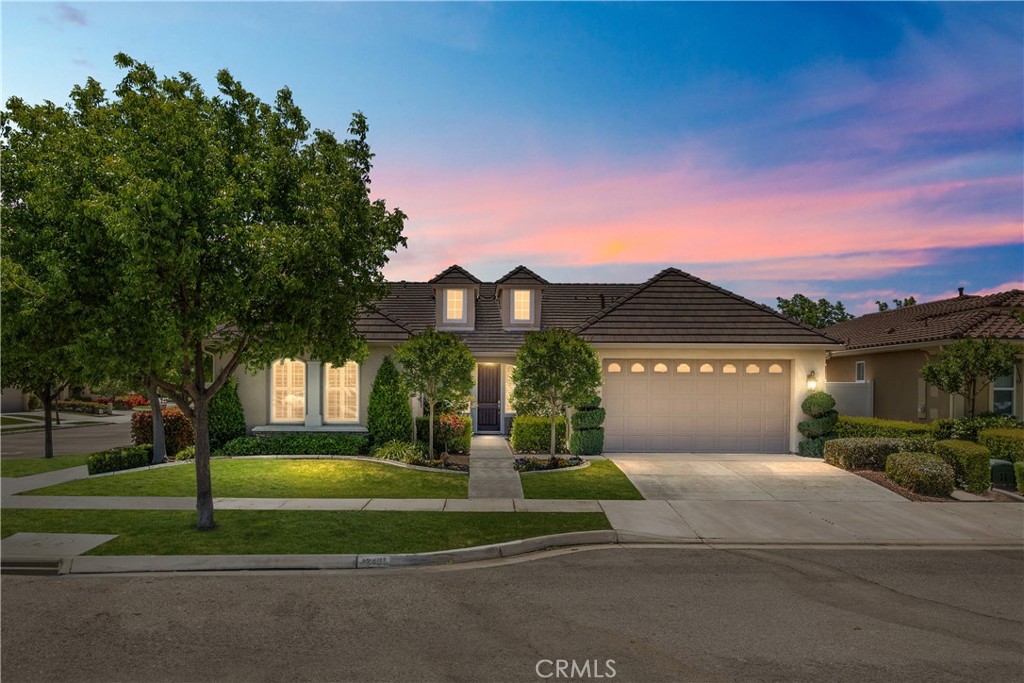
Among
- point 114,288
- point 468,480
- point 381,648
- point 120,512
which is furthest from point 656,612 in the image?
point 120,512

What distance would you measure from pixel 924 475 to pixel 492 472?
959 cm

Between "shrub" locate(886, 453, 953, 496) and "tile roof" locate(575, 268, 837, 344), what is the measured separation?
5297 millimetres

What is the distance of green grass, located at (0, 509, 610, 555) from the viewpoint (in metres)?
8.91

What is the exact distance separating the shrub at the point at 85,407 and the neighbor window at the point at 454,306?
108 ft

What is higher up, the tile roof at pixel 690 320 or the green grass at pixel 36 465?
the tile roof at pixel 690 320

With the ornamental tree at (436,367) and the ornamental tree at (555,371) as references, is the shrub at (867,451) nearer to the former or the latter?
the ornamental tree at (555,371)

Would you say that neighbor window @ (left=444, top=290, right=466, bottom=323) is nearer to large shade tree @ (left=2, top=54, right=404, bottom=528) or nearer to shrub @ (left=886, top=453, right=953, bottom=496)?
large shade tree @ (left=2, top=54, right=404, bottom=528)

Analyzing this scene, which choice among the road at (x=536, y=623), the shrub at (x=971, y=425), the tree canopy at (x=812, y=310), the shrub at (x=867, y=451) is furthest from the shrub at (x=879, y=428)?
the tree canopy at (x=812, y=310)

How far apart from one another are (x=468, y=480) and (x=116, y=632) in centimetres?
847

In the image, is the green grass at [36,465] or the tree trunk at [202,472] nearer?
the tree trunk at [202,472]

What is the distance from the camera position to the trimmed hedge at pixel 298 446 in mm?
16953

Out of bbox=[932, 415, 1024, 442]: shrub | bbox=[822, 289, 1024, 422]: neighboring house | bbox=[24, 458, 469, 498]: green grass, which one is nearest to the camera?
bbox=[24, 458, 469, 498]: green grass

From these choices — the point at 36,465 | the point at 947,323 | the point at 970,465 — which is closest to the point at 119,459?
the point at 36,465
